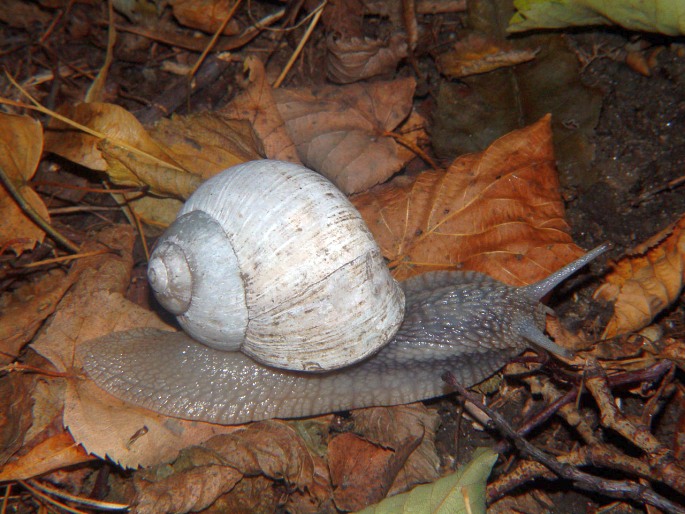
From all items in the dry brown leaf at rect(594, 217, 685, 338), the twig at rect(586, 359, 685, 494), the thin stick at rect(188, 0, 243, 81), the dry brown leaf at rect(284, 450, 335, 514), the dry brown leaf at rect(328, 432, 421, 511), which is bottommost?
the dry brown leaf at rect(284, 450, 335, 514)

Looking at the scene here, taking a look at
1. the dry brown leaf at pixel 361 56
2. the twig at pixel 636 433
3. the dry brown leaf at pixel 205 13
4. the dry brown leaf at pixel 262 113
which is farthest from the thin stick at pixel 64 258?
the twig at pixel 636 433

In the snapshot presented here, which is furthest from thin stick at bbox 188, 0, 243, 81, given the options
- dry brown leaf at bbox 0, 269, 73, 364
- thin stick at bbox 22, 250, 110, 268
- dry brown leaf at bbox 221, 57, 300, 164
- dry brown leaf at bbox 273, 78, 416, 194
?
dry brown leaf at bbox 0, 269, 73, 364

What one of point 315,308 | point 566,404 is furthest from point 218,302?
point 566,404

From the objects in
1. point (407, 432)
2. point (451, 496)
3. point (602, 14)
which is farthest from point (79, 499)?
point (602, 14)

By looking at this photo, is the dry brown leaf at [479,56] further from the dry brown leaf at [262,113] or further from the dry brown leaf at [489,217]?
the dry brown leaf at [262,113]

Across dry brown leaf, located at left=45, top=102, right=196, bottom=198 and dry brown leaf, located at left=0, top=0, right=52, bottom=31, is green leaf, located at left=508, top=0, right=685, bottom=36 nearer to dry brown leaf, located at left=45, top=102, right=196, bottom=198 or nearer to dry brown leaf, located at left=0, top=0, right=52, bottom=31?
dry brown leaf, located at left=45, top=102, right=196, bottom=198

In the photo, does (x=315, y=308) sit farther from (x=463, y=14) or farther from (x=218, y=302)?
(x=463, y=14)
